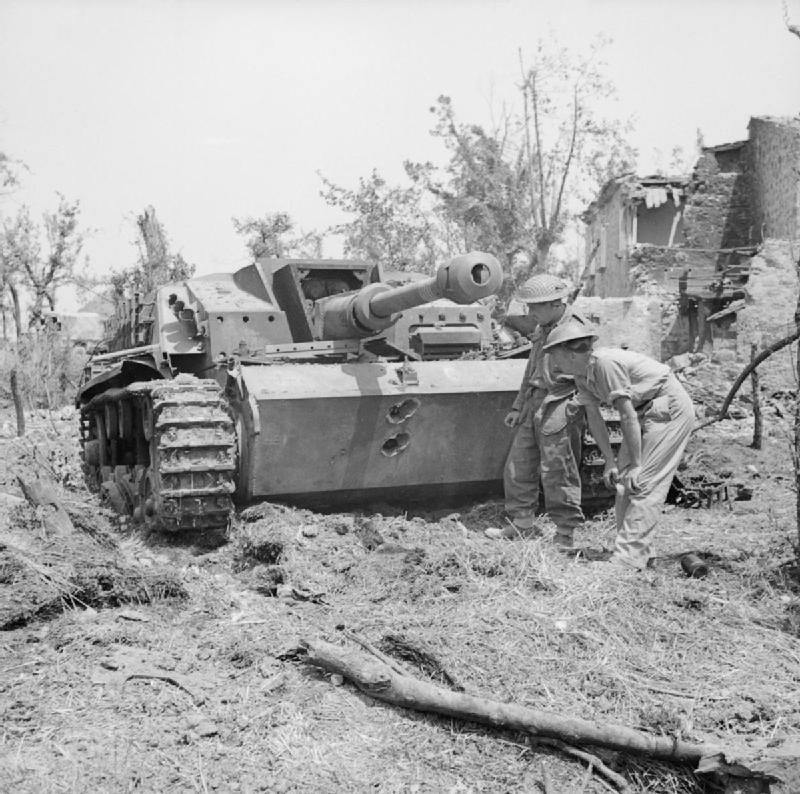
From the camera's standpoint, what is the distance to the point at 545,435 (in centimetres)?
711

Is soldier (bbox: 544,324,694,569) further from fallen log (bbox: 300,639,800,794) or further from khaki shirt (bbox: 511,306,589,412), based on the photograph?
fallen log (bbox: 300,639,800,794)

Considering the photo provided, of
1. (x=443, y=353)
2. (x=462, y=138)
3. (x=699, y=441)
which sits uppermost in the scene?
(x=462, y=138)

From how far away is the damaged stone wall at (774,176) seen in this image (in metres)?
23.3

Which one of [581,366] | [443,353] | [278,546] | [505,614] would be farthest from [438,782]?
[443,353]

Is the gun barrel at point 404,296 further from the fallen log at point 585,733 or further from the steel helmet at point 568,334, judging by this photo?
the fallen log at point 585,733

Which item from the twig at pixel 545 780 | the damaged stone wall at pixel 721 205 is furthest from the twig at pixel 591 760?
the damaged stone wall at pixel 721 205

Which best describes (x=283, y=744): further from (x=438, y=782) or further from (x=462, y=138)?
(x=462, y=138)

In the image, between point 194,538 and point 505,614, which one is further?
point 194,538

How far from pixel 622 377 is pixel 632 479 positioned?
59 cm

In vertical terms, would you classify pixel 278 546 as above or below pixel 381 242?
below

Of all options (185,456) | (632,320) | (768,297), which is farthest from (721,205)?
(185,456)

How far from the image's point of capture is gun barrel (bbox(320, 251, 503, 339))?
643 centimetres

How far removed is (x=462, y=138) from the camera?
25.9 metres

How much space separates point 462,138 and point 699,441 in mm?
16129
